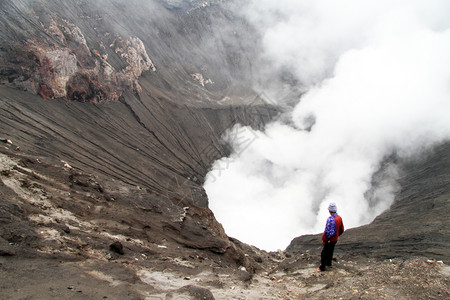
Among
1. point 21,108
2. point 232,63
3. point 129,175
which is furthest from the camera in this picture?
point 232,63

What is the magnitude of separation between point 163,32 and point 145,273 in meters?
48.6

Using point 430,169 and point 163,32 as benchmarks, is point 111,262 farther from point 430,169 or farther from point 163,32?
point 163,32

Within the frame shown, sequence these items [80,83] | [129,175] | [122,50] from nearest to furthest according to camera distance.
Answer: [129,175], [80,83], [122,50]

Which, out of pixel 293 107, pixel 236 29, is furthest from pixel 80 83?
pixel 236 29

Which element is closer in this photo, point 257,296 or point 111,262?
point 257,296

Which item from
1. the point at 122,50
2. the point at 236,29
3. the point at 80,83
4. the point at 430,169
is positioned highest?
the point at 236,29

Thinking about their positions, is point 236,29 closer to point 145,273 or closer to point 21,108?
point 21,108

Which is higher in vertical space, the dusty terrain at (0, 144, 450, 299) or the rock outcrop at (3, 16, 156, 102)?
the rock outcrop at (3, 16, 156, 102)

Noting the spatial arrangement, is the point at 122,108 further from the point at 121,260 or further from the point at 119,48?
the point at 121,260

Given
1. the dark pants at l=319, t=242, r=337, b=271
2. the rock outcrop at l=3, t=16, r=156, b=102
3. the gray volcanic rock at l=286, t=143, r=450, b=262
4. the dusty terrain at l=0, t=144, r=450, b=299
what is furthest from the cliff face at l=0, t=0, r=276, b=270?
the gray volcanic rock at l=286, t=143, r=450, b=262

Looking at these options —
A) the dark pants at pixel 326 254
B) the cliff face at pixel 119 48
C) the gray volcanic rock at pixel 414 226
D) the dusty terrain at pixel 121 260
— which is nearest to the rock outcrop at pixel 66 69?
the cliff face at pixel 119 48

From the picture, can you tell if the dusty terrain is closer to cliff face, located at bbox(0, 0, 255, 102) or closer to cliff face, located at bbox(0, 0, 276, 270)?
cliff face, located at bbox(0, 0, 276, 270)

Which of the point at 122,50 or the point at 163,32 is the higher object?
the point at 163,32

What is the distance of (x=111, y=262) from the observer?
7270 millimetres
